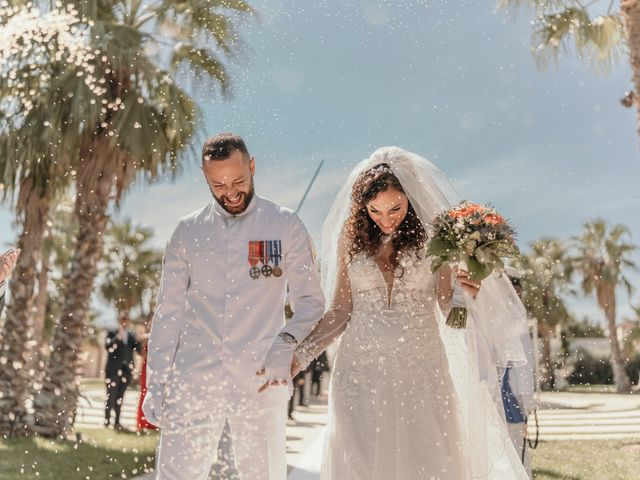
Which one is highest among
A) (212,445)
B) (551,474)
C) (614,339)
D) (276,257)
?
(614,339)

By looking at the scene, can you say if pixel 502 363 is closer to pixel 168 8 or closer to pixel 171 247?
pixel 171 247

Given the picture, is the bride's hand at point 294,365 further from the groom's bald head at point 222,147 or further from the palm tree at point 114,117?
the palm tree at point 114,117

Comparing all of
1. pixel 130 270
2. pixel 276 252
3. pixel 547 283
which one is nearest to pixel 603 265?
pixel 547 283

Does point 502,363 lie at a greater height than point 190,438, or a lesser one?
greater

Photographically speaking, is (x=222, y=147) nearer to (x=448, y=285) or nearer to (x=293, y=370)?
(x=293, y=370)

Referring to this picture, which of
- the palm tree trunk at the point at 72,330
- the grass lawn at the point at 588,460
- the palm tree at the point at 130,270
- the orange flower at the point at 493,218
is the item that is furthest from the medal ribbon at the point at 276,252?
the palm tree at the point at 130,270

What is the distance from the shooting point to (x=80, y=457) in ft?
34.7

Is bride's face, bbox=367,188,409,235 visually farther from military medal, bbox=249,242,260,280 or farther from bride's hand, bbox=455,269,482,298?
military medal, bbox=249,242,260,280

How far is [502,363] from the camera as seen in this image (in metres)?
4.40

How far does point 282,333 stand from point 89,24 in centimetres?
879

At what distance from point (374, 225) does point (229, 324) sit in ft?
3.60

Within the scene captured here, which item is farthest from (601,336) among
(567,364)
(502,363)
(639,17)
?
(502,363)

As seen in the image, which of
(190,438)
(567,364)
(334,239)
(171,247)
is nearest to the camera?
(190,438)

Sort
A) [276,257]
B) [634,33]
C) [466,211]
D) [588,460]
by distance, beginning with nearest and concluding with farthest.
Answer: [276,257]
[466,211]
[634,33]
[588,460]
